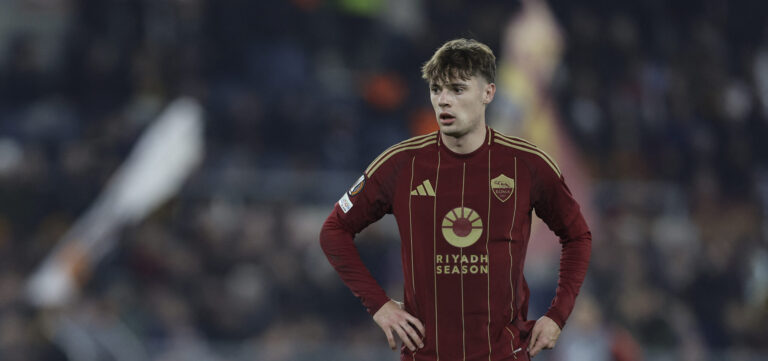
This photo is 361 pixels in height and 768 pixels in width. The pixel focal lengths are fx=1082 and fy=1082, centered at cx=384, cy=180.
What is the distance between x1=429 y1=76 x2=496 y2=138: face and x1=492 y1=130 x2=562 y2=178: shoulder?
176 mm

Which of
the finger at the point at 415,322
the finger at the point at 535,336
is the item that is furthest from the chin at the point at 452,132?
the finger at the point at 535,336

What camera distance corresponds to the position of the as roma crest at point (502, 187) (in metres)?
4.21

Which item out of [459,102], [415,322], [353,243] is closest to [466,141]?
[459,102]

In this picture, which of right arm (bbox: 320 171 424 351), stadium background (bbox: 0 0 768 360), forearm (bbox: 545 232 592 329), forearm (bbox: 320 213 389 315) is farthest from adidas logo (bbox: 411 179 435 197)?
stadium background (bbox: 0 0 768 360)

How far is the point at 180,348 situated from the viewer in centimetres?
1030

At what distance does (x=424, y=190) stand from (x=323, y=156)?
784 cm

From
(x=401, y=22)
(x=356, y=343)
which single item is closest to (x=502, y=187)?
(x=356, y=343)

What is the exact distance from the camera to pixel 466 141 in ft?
13.9

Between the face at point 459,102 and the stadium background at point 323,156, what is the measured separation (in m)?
6.06

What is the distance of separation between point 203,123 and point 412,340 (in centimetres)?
826

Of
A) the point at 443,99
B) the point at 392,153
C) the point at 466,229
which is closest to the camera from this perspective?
the point at 443,99

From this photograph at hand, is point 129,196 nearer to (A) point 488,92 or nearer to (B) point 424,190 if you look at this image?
(B) point 424,190

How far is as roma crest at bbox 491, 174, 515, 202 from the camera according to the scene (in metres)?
4.21

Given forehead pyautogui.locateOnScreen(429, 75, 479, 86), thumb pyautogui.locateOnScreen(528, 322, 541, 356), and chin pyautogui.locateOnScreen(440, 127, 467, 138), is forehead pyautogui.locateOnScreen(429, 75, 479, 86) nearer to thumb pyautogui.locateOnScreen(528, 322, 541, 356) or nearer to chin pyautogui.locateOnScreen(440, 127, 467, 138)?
chin pyautogui.locateOnScreen(440, 127, 467, 138)
